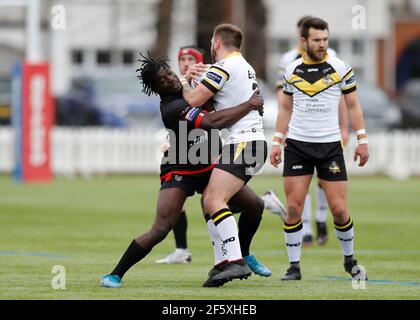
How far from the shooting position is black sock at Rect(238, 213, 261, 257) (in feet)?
38.1

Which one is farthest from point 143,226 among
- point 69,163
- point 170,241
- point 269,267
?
point 69,163

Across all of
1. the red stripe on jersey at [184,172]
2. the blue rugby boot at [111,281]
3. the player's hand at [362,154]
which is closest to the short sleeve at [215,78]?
the red stripe on jersey at [184,172]

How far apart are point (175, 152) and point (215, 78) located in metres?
0.76

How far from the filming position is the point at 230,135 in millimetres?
11078

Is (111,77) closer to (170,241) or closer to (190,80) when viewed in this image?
(170,241)

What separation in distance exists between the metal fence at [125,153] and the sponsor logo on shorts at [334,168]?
19.7 meters

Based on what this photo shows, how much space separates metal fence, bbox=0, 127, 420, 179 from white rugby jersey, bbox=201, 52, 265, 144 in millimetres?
20062

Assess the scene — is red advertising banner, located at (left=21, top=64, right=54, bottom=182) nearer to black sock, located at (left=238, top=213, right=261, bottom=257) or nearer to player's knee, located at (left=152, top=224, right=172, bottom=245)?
black sock, located at (left=238, top=213, right=261, bottom=257)

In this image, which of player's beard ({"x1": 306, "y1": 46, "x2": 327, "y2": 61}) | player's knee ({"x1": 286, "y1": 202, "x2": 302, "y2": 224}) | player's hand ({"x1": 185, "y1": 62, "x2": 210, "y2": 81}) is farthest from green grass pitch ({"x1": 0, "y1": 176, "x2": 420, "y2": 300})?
player's beard ({"x1": 306, "y1": 46, "x2": 327, "y2": 61})

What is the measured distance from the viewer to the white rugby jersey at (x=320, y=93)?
1159cm

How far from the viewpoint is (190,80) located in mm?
11297

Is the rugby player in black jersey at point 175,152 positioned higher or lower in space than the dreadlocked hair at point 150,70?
lower

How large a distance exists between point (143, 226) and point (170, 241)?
155 centimetres

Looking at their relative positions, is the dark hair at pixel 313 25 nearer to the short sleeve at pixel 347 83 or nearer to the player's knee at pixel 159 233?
→ the short sleeve at pixel 347 83
